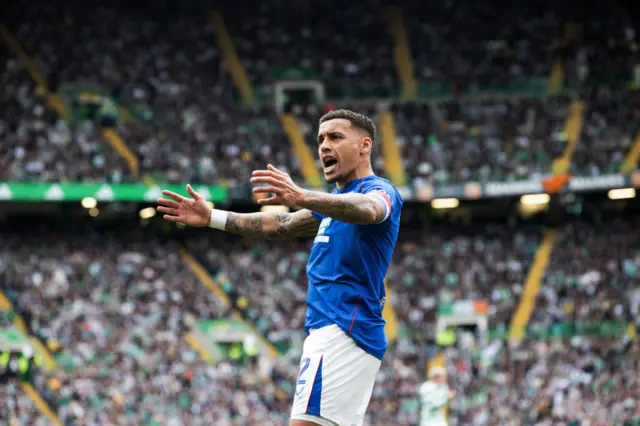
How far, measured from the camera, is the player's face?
19.6 ft

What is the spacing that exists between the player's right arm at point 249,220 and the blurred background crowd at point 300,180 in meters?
17.1

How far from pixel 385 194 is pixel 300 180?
25.7 m

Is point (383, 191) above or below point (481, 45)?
below

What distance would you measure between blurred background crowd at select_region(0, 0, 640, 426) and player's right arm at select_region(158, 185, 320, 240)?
17109 millimetres

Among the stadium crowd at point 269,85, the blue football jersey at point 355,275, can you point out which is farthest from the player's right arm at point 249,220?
the stadium crowd at point 269,85

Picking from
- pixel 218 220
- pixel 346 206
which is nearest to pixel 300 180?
pixel 218 220

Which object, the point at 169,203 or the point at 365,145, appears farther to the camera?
the point at 169,203

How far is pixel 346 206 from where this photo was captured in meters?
5.39

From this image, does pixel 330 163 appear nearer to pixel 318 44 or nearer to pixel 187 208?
pixel 187 208

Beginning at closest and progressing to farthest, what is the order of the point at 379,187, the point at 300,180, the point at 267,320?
the point at 379,187 < the point at 267,320 < the point at 300,180

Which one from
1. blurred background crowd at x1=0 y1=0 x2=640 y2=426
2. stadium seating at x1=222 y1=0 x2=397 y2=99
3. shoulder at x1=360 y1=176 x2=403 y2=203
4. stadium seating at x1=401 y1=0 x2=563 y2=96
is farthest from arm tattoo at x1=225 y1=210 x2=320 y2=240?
stadium seating at x1=401 y1=0 x2=563 y2=96

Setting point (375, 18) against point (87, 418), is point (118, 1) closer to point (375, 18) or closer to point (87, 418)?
point (375, 18)

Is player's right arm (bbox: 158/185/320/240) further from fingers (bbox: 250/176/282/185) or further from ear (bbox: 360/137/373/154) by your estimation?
fingers (bbox: 250/176/282/185)

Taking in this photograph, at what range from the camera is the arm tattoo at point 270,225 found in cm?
653
